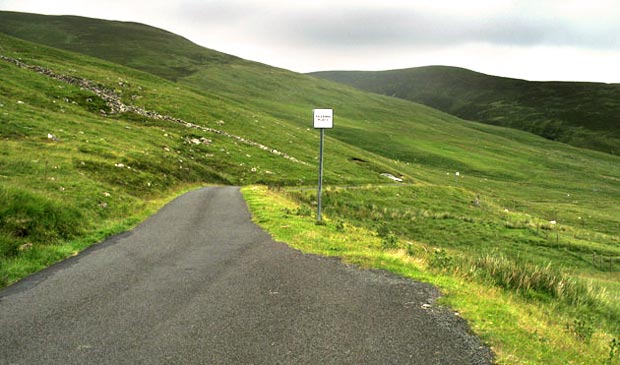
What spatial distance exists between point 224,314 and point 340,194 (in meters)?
32.7

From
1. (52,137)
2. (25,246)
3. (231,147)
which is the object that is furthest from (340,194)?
(25,246)

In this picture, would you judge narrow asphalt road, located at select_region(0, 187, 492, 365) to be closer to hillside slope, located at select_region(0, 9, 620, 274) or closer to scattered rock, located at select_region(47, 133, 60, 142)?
hillside slope, located at select_region(0, 9, 620, 274)

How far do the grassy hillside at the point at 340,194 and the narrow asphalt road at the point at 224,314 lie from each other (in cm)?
120

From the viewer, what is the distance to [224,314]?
327 inches

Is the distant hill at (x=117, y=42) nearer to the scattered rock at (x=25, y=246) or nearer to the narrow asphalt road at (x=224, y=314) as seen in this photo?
the scattered rock at (x=25, y=246)

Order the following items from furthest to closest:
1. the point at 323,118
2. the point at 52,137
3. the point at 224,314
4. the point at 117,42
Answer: the point at 117,42, the point at 52,137, the point at 323,118, the point at 224,314

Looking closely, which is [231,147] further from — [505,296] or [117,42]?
[117,42]

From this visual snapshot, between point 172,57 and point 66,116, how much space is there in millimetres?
122760

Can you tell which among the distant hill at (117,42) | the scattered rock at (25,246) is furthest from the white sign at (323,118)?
the distant hill at (117,42)

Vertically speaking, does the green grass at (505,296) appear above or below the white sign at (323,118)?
below

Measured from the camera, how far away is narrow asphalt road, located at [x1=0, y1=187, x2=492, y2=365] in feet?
22.3

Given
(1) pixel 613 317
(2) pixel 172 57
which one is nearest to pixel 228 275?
(1) pixel 613 317

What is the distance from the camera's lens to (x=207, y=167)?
42562mm

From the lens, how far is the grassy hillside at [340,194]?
39.4 ft
